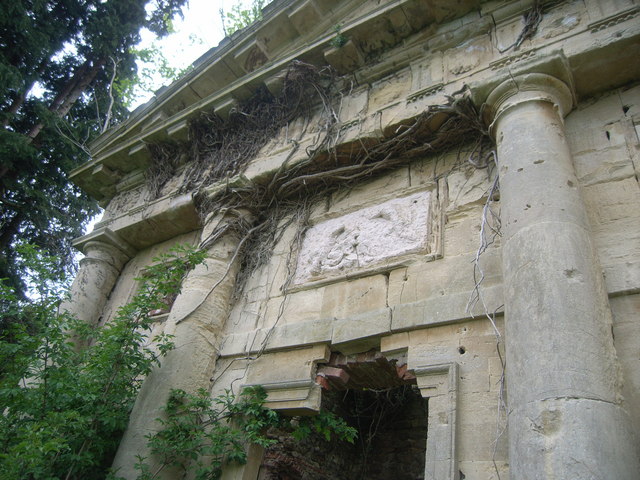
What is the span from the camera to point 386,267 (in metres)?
4.48

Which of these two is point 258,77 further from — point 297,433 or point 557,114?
point 297,433

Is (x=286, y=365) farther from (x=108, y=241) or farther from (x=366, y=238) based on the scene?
(x=108, y=241)

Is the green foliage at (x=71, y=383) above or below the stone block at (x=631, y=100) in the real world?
below

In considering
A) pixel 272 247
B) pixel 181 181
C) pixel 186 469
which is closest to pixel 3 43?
pixel 181 181

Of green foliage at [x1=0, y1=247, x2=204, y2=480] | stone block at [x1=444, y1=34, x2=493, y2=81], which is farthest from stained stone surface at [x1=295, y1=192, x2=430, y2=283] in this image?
stone block at [x1=444, y1=34, x2=493, y2=81]

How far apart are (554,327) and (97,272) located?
241 inches

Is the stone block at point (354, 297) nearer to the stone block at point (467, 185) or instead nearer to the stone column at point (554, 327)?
the stone block at point (467, 185)

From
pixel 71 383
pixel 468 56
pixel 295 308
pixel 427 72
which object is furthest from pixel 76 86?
pixel 468 56

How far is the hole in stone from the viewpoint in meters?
5.12

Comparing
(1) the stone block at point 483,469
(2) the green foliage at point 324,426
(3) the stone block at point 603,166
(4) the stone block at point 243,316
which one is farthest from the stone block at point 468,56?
(1) the stone block at point 483,469

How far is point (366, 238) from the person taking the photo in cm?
489

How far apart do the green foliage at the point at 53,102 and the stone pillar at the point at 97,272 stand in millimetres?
3101

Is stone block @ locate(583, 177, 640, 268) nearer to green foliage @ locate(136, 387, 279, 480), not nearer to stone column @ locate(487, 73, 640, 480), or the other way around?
stone column @ locate(487, 73, 640, 480)

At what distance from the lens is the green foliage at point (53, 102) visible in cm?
966
